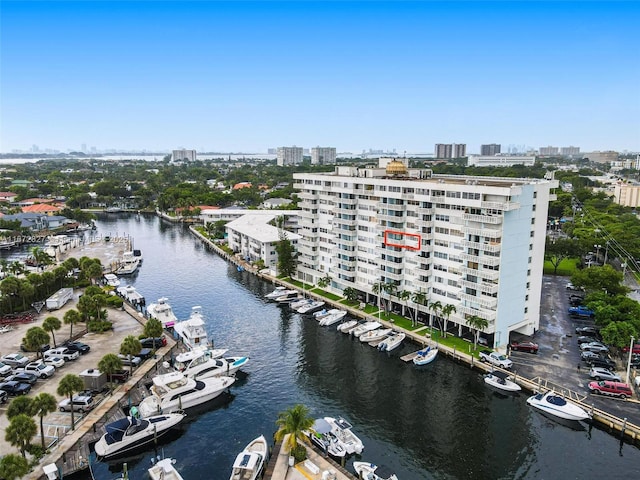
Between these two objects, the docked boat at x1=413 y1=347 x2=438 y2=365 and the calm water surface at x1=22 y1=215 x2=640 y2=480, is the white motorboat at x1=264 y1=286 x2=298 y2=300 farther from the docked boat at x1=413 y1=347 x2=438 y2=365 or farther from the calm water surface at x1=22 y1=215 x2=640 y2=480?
the docked boat at x1=413 y1=347 x2=438 y2=365

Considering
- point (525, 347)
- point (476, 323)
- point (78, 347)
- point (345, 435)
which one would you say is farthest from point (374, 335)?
point (78, 347)

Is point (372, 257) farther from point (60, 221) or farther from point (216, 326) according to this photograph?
point (60, 221)

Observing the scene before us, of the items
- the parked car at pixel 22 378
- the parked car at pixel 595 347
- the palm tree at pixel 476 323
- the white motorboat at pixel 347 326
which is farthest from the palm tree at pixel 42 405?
the parked car at pixel 595 347

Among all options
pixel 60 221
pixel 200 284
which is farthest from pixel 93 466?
pixel 60 221

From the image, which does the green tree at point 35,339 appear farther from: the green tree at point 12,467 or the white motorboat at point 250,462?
the white motorboat at point 250,462

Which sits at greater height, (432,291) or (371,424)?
(432,291)
